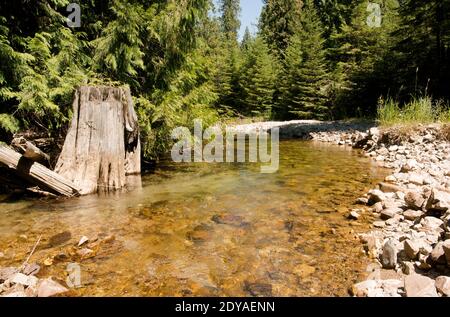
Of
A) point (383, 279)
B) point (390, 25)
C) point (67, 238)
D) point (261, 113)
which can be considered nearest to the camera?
point (383, 279)

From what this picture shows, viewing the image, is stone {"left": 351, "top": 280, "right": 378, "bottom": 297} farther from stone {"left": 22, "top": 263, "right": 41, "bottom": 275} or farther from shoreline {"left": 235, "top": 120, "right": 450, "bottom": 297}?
stone {"left": 22, "top": 263, "right": 41, "bottom": 275}

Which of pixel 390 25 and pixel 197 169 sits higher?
pixel 390 25

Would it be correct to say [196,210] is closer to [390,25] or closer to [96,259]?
[96,259]

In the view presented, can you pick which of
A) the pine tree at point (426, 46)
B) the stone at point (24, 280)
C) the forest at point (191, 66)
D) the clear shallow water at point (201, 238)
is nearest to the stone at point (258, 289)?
the clear shallow water at point (201, 238)

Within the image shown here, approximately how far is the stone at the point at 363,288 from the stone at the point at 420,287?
250 millimetres

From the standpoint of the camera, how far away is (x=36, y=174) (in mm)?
4926

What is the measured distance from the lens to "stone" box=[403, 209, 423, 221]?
12.9 ft

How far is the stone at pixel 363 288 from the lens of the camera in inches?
101

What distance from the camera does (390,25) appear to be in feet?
69.4

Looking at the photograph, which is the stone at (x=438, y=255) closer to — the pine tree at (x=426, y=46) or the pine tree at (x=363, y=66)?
the pine tree at (x=426, y=46)

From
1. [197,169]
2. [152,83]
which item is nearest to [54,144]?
[152,83]

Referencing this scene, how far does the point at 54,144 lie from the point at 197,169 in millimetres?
→ 3086

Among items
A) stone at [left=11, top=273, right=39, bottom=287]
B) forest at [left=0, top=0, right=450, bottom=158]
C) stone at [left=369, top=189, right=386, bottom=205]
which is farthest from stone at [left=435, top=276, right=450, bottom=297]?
forest at [left=0, top=0, right=450, bottom=158]

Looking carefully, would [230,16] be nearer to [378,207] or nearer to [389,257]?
[378,207]
